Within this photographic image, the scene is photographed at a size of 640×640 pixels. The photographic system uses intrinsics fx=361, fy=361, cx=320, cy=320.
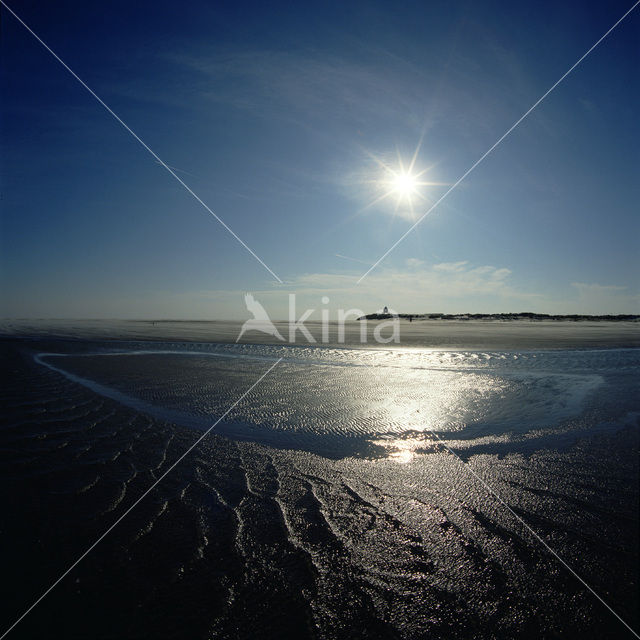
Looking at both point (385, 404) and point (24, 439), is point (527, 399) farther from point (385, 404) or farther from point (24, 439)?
point (24, 439)

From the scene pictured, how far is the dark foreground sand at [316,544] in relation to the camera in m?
2.79

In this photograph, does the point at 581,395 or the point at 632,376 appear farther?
the point at 632,376

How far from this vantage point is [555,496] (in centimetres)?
467

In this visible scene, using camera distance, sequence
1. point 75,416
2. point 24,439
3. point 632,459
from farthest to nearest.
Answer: point 75,416 < point 24,439 < point 632,459

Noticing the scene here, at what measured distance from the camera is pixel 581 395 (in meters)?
10.6

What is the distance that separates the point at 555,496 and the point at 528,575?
184cm

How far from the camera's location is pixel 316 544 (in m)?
3.70

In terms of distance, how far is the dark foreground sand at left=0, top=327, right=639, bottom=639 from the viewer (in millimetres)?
2791

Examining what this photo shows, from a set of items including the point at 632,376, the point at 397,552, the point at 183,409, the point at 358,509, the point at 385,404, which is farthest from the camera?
the point at 632,376

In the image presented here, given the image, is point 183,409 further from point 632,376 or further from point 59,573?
point 632,376

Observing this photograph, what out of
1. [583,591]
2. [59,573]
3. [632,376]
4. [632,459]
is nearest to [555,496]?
[583,591]

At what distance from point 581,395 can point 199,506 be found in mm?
10982

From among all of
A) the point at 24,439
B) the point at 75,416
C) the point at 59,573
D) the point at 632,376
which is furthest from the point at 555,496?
the point at 632,376

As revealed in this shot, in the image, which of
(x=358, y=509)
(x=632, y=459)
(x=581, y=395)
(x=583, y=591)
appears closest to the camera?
(x=583, y=591)
